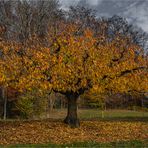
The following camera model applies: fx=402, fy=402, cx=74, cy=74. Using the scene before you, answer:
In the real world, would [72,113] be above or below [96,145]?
above

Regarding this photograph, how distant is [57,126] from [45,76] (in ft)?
11.4

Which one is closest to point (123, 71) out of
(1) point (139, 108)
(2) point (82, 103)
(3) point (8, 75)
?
(3) point (8, 75)

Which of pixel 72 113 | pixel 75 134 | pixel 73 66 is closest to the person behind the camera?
pixel 75 134

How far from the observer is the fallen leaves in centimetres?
→ 1958

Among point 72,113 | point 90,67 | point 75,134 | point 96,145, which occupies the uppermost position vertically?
point 90,67

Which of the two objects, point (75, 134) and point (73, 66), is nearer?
point (75, 134)

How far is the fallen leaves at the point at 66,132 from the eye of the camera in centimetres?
1958

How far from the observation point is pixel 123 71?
24.5 meters

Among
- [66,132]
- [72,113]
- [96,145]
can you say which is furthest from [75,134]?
[96,145]

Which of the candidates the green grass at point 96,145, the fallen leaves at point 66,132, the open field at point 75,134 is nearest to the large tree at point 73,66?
the fallen leaves at point 66,132

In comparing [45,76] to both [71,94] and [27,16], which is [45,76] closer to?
[71,94]

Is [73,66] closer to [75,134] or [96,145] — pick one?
[75,134]

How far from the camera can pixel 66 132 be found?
22.2 m

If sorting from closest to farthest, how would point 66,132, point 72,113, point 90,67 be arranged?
point 66,132
point 90,67
point 72,113
